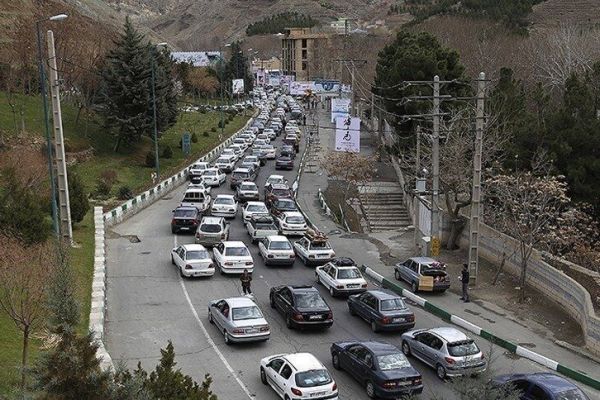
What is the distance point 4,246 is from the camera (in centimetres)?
1695

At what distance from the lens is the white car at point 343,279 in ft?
84.0

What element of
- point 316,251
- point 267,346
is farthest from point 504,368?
point 316,251

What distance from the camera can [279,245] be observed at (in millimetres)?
30062

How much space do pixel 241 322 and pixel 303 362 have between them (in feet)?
13.4

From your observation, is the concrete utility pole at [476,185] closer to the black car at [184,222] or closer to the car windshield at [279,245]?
the car windshield at [279,245]

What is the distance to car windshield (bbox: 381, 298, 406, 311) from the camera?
2185 cm

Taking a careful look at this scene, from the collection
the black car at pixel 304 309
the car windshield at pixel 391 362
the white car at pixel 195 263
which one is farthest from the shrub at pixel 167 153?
the car windshield at pixel 391 362

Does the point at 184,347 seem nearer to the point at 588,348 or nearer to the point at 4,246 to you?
the point at 4,246

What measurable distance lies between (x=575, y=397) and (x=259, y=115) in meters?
98.3

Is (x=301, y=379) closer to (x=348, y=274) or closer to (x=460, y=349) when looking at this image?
(x=460, y=349)

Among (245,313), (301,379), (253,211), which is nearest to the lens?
(301,379)

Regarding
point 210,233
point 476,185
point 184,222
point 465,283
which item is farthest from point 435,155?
point 184,222

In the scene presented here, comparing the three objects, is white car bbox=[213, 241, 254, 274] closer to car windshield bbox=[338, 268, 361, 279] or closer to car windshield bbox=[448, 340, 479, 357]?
car windshield bbox=[338, 268, 361, 279]

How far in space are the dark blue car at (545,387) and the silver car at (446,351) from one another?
1.68 m
